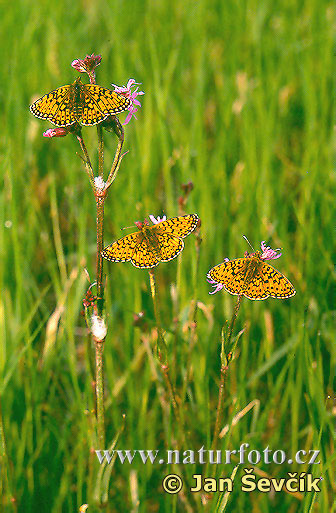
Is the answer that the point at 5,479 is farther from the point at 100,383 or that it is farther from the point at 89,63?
the point at 89,63

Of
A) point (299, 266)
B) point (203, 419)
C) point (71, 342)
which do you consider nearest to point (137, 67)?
point (299, 266)

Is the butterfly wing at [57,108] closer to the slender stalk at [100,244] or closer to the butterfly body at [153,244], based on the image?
the slender stalk at [100,244]

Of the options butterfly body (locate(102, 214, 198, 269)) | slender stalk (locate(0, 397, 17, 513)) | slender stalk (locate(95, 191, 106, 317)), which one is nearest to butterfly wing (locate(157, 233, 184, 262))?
butterfly body (locate(102, 214, 198, 269))

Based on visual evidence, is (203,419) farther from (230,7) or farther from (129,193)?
(230,7)

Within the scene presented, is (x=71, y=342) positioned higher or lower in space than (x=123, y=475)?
higher

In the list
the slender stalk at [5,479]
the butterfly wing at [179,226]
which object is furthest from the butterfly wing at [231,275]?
the slender stalk at [5,479]

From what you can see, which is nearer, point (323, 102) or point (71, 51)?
point (323, 102)

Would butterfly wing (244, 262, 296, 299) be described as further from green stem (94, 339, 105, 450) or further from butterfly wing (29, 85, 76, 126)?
butterfly wing (29, 85, 76, 126)

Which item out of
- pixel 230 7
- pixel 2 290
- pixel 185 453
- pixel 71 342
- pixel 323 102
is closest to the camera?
pixel 185 453
